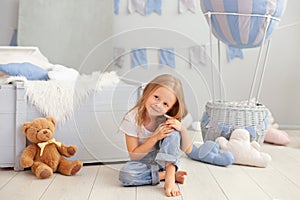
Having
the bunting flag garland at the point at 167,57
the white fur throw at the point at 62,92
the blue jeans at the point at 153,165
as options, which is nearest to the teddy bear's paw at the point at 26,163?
the white fur throw at the point at 62,92

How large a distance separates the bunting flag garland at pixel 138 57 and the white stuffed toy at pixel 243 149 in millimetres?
665

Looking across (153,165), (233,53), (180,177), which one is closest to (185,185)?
(180,177)

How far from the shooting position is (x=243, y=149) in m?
2.05

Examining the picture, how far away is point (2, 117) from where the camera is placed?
1.82 m

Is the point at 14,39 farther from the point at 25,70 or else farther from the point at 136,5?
the point at 25,70

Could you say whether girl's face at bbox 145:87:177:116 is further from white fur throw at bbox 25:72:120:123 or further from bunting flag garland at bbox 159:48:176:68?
white fur throw at bbox 25:72:120:123

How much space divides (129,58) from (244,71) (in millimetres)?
1651

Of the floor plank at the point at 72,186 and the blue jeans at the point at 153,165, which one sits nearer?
the floor plank at the point at 72,186

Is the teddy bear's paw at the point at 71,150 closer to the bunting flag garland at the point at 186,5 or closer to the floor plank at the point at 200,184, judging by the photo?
the floor plank at the point at 200,184

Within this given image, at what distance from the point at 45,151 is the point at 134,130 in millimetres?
382

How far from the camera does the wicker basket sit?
222 cm

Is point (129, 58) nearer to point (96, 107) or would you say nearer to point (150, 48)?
point (150, 48)

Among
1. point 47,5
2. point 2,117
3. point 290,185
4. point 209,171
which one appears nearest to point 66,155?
point 2,117

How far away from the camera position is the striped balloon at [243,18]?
2186 millimetres
